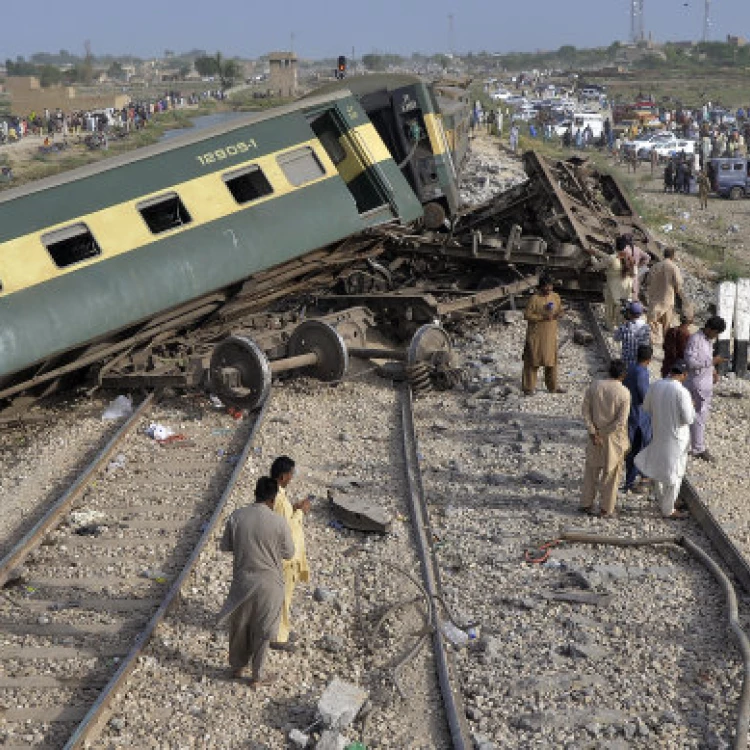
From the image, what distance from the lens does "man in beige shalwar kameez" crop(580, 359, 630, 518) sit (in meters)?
8.98

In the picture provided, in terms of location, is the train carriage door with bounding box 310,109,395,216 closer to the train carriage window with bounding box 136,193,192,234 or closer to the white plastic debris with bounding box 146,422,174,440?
the train carriage window with bounding box 136,193,192,234

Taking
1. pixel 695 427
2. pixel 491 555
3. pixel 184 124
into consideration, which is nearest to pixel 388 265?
pixel 695 427

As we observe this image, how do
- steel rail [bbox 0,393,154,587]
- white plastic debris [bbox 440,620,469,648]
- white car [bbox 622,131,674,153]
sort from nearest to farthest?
1. white plastic debris [bbox 440,620,469,648]
2. steel rail [bbox 0,393,154,587]
3. white car [bbox 622,131,674,153]

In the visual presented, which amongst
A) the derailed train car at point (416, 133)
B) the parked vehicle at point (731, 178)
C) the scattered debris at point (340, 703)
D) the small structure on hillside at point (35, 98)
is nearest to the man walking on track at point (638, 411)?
the scattered debris at point (340, 703)

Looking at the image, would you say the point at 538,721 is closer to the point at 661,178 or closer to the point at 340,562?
the point at 340,562

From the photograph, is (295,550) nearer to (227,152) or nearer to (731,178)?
(227,152)

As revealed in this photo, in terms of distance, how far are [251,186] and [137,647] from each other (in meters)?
8.00

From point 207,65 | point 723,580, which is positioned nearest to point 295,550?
point 723,580

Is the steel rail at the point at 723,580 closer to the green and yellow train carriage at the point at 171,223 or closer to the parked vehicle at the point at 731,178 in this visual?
the green and yellow train carriage at the point at 171,223

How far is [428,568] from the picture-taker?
8.24 m

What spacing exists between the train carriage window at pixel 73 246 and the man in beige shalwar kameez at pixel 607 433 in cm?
593

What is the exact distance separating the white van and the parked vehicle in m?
18.4

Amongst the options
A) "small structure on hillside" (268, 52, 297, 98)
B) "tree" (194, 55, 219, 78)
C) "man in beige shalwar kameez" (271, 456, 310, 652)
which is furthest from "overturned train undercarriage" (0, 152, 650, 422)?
"tree" (194, 55, 219, 78)

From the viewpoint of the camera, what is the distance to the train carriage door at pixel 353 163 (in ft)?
50.0
